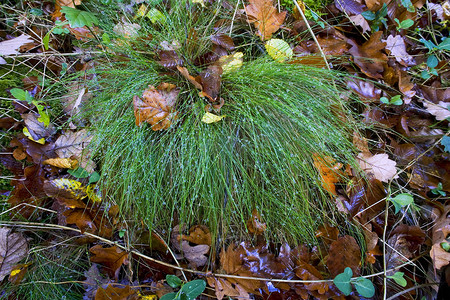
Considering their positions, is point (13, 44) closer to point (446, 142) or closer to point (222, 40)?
point (222, 40)

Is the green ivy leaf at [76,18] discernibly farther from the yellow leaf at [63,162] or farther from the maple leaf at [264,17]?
the maple leaf at [264,17]

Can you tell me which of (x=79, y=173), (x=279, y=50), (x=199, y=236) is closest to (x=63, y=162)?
(x=79, y=173)

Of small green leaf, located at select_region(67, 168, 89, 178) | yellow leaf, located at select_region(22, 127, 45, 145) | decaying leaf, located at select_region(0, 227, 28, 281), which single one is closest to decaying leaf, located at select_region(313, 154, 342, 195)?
small green leaf, located at select_region(67, 168, 89, 178)

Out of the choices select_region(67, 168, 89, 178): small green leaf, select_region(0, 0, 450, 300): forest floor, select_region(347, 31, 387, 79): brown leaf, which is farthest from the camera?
select_region(347, 31, 387, 79): brown leaf

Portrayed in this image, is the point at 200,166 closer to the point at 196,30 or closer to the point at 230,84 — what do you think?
the point at 230,84

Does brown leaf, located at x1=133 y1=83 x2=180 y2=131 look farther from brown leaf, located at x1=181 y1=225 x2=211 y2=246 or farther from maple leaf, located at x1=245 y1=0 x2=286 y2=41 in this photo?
maple leaf, located at x1=245 y1=0 x2=286 y2=41
